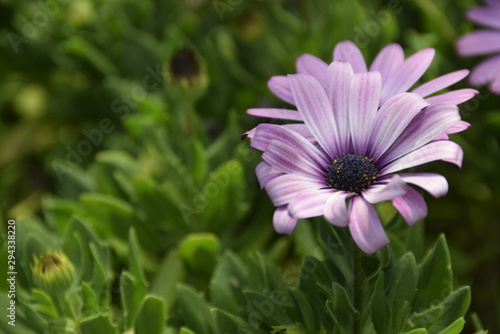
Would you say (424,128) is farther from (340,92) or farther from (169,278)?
(169,278)

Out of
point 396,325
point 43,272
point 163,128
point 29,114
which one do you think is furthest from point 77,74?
point 396,325

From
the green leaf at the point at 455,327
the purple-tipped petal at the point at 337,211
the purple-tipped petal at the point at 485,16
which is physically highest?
the purple-tipped petal at the point at 485,16

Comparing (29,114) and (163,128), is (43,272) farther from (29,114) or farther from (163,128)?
(29,114)

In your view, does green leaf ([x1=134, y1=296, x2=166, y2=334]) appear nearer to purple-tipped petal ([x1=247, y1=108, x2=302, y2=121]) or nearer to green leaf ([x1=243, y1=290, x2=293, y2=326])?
green leaf ([x1=243, y1=290, x2=293, y2=326])

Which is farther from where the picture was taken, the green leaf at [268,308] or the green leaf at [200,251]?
the green leaf at [200,251]

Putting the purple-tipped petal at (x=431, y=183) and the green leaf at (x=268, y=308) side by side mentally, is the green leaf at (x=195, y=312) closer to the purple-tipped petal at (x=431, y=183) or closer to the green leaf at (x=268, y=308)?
the green leaf at (x=268, y=308)

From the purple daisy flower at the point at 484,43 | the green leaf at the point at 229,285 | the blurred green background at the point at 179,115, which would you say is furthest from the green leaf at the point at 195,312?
the purple daisy flower at the point at 484,43
